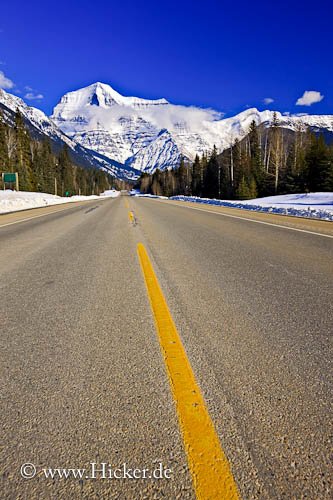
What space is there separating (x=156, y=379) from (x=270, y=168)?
5563cm

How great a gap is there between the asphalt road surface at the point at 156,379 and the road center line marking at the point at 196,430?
4cm

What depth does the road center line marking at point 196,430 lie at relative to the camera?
1.11 meters

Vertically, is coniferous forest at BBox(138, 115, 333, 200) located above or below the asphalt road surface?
above

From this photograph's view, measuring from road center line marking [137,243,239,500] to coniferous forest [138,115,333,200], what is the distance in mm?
40054

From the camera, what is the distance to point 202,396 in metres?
1.63

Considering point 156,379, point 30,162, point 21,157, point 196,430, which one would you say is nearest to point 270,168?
point 21,157

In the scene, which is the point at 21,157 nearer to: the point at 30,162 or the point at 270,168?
the point at 30,162

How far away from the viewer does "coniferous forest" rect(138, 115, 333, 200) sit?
3916 centimetres

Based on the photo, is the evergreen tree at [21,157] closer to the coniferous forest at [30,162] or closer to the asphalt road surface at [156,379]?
the coniferous forest at [30,162]

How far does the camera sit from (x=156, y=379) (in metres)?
1.80

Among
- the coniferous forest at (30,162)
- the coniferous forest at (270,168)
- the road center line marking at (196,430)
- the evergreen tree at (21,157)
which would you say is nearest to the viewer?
the road center line marking at (196,430)

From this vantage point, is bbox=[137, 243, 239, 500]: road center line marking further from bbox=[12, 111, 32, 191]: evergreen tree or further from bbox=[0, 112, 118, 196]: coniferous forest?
bbox=[12, 111, 32, 191]: evergreen tree

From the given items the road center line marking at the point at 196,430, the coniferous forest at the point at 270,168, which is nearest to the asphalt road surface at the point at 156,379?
the road center line marking at the point at 196,430

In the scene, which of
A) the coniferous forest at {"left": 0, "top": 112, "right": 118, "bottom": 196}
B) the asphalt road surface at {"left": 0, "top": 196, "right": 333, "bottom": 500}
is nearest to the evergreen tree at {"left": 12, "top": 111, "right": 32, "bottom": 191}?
the coniferous forest at {"left": 0, "top": 112, "right": 118, "bottom": 196}
